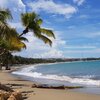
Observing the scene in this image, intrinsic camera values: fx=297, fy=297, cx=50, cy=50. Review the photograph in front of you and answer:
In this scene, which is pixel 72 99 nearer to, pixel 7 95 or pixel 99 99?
pixel 99 99

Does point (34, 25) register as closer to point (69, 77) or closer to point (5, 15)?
point (5, 15)

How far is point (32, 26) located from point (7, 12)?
332cm

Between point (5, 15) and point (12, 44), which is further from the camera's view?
point (12, 44)

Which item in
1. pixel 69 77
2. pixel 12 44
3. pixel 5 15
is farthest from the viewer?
pixel 69 77

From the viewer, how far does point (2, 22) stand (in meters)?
15.6

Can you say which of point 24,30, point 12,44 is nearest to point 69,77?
point 12,44

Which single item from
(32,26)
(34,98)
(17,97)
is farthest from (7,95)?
(32,26)

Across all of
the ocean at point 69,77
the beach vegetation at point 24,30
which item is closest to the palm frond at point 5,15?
the beach vegetation at point 24,30

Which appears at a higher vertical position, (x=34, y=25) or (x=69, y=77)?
(x=34, y=25)

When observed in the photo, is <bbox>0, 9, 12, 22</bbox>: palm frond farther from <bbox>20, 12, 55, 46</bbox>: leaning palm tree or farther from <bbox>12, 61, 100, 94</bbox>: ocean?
<bbox>12, 61, 100, 94</bbox>: ocean

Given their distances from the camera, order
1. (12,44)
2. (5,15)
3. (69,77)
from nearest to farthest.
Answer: (5,15), (12,44), (69,77)

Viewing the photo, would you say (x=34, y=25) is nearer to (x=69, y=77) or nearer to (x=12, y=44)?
(x=12, y=44)

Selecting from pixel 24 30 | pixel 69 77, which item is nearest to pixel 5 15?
pixel 24 30

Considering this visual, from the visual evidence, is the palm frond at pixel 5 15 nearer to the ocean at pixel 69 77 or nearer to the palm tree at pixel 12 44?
the palm tree at pixel 12 44
